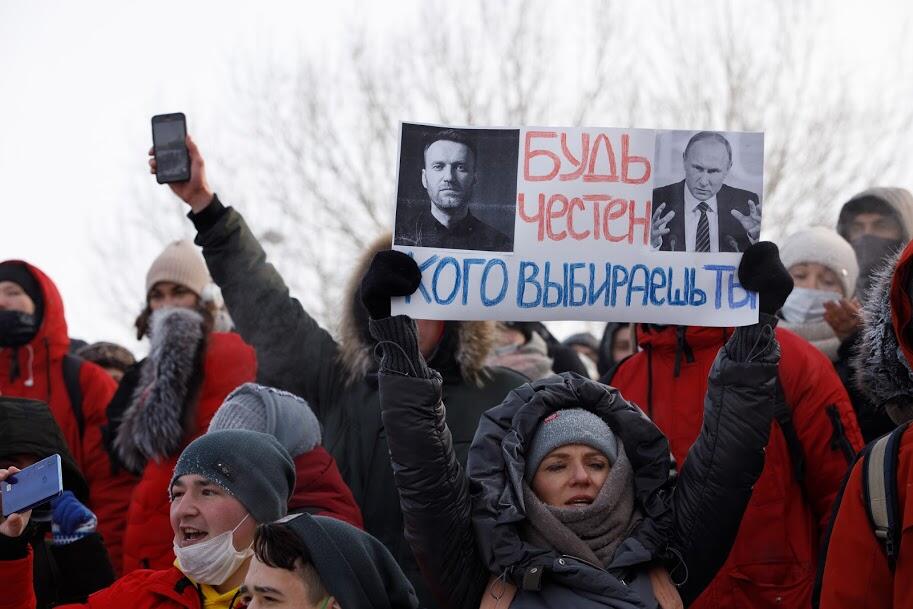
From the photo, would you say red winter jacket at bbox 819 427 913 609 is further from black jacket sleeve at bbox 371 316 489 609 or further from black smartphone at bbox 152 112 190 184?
black smartphone at bbox 152 112 190 184

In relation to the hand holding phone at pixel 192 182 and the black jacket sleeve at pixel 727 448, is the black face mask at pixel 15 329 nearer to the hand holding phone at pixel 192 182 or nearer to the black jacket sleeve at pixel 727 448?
the hand holding phone at pixel 192 182

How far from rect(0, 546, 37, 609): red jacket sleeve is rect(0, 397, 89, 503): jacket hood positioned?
2.90ft

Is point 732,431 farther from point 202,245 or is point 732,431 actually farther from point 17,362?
point 17,362

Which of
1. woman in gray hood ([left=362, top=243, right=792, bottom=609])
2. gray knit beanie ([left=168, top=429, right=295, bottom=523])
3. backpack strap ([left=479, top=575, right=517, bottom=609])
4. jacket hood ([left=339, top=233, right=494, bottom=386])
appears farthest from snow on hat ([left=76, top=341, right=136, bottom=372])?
backpack strap ([left=479, top=575, right=517, bottom=609])

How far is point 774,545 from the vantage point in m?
4.66

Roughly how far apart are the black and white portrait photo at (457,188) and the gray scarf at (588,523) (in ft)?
2.51

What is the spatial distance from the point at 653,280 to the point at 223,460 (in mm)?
1425

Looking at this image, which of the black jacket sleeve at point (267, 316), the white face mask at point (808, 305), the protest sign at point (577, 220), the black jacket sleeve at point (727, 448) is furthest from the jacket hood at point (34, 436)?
the white face mask at point (808, 305)

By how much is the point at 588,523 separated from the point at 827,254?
7.87ft

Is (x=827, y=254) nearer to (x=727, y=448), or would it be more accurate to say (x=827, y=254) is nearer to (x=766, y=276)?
(x=766, y=276)

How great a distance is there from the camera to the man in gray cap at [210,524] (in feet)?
13.9

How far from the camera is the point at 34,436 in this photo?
5.06 meters

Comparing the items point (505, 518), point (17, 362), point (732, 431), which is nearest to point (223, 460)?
point (505, 518)

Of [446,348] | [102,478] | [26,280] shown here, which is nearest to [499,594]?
[446,348]
